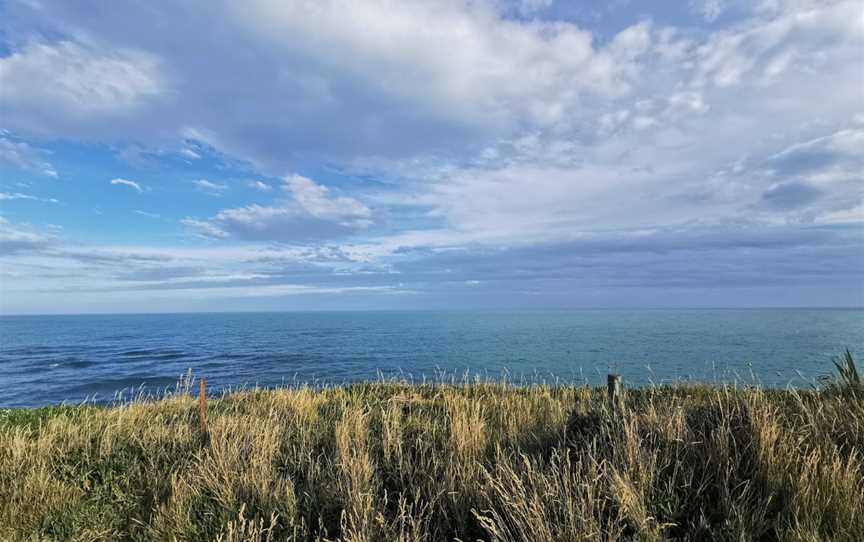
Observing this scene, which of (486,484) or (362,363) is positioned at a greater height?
(486,484)

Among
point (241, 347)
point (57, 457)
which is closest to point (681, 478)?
point (57, 457)

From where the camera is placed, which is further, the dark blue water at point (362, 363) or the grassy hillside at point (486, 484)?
the dark blue water at point (362, 363)

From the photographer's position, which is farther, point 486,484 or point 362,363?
point 362,363

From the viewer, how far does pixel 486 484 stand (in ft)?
13.0

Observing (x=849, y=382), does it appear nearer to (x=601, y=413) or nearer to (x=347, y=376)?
(x=601, y=413)

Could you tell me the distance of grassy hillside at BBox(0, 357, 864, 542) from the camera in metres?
3.15

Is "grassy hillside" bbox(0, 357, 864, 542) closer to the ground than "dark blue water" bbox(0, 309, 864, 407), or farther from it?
farther from it

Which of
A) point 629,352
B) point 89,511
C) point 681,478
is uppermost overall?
point 681,478

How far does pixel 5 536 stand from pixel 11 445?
8.92 ft

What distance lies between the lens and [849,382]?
6.03m

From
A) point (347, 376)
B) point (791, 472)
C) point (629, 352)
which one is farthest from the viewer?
point (629, 352)

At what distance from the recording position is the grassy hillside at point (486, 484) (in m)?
3.15

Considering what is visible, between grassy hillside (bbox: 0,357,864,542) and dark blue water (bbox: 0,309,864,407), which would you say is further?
dark blue water (bbox: 0,309,864,407)

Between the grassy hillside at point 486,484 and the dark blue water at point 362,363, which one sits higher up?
the grassy hillside at point 486,484
